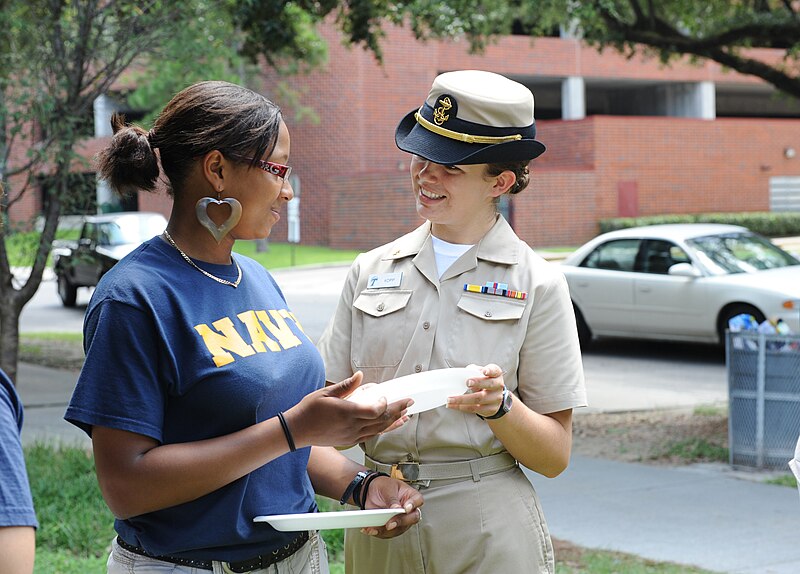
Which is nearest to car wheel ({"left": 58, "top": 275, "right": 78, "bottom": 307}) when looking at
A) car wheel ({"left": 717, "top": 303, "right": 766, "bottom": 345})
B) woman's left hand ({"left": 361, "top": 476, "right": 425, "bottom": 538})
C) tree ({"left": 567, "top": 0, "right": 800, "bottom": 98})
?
car wheel ({"left": 717, "top": 303, "right": 766, "bottom": 345})

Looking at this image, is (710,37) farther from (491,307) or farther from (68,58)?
(491,307)

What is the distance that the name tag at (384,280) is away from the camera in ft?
9.79

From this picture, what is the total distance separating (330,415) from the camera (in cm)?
219

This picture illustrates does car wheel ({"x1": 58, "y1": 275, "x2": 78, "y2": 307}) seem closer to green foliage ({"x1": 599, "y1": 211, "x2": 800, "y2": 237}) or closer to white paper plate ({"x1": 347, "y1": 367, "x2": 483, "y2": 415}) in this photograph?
green foliage ({"x1": 599, "y1": 211, "x2": 800, "y2": 237})

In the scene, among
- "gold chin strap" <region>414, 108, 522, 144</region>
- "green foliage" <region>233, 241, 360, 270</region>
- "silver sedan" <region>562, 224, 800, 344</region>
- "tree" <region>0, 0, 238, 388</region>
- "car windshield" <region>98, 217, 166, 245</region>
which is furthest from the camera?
"green foliage" <region>233, 241, 360, 270</region>

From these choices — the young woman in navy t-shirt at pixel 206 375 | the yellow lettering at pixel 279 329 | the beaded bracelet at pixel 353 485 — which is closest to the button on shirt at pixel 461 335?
the beaded bracelet at pixel 353 485

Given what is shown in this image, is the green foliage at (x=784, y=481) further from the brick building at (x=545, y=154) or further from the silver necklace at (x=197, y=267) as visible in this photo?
the brick building at (x=545, y=154)

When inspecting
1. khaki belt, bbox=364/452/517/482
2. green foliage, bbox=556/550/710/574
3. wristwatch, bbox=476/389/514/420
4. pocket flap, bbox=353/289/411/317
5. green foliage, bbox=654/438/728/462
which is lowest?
green foliage, bbox=654/438/728/462

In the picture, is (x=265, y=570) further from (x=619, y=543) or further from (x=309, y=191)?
(x=309, y=191)

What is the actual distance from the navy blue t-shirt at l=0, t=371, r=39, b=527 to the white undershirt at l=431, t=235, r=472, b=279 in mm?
1468

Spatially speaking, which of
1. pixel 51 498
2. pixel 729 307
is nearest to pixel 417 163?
pixel 51 498

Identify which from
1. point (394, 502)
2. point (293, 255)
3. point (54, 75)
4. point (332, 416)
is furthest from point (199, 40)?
point (293, 255)

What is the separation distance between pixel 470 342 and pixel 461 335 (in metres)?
0.03

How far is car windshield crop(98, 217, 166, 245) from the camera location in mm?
20102
